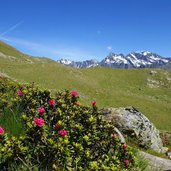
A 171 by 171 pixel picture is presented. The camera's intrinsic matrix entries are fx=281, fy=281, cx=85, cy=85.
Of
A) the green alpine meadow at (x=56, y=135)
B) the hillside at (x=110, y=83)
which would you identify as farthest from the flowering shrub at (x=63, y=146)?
the hillside at (x=110, y=83)

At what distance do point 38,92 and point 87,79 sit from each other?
5777cm

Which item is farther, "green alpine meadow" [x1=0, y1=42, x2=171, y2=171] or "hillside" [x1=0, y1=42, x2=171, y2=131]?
"hillside" [x1=0, y1=42, x2=171, y2=131]

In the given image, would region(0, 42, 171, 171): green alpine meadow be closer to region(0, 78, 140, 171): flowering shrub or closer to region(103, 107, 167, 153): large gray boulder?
region(0, 78, 140, 171): flowering shrub

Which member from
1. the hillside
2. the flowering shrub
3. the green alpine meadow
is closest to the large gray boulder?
the green alpine meadow

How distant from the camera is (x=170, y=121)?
4775cm

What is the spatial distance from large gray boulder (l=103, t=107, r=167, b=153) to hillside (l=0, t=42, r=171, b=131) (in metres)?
26.1

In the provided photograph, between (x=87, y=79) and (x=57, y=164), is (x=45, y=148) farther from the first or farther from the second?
(x=87, y=79)

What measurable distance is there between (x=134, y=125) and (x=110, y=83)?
54968mm

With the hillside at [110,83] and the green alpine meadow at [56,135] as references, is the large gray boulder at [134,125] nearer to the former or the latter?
the green alpine meadow at [56,135]

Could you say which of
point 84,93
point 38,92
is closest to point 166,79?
point 84,93

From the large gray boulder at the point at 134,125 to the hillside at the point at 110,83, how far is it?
2609cm

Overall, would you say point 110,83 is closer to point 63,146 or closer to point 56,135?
point 56,135

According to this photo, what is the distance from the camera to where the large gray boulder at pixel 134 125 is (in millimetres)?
17000

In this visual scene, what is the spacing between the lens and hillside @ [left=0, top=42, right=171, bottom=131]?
52.7 m
